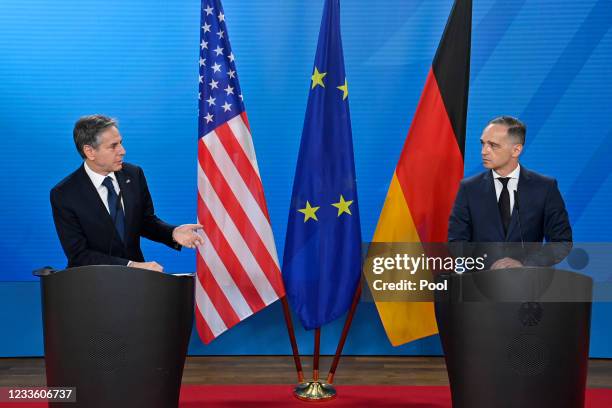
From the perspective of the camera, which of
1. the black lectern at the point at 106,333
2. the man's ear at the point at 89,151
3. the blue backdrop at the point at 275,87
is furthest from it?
the blue backdrop at the point at 275,87

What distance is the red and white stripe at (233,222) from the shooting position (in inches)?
128

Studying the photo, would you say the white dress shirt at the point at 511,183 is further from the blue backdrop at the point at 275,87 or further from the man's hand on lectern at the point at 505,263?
the blue backdrop at the point at 275,87

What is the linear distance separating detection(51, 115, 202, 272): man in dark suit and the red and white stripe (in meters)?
0.50

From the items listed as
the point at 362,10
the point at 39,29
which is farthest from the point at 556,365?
the point at 39,29

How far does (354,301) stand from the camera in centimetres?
329

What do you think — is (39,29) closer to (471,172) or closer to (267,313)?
(267,313)

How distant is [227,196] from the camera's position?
129 inches

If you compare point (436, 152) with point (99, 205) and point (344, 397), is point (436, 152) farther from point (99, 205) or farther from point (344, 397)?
point (99, 205)

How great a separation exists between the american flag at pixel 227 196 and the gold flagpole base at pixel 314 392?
1.60 feet

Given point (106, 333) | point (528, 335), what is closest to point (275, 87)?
point (106, 333)

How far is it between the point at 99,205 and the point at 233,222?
2.66 feet

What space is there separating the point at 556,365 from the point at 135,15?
3.23m

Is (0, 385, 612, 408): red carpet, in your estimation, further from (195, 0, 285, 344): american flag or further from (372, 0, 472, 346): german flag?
(372, 0, 472, 346): german flag

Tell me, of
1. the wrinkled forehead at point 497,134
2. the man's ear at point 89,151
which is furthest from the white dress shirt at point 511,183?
the man's ear at point 89,151
